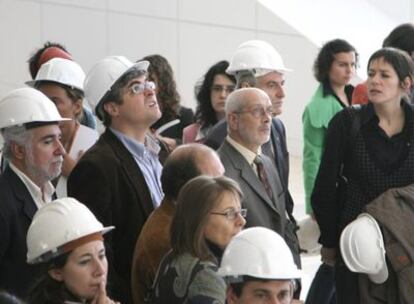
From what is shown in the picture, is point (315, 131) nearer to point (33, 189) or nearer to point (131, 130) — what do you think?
point (131, 130)

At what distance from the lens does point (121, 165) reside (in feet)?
19.6

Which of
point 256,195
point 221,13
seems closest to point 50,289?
point 256,195

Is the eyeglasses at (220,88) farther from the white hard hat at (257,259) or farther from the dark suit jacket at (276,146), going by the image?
the white hard hat at (257,259)

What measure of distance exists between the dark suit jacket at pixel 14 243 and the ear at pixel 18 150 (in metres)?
0.23

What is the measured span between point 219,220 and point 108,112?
4.14 ft

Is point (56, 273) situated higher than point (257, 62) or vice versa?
point (257, 62)

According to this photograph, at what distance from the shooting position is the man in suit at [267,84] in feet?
23.9

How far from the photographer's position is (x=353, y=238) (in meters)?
6.40

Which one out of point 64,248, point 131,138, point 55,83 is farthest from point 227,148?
point 64,248

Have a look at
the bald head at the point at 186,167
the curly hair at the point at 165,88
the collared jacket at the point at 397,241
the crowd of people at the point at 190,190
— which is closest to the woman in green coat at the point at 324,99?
the crowd of people at the point at 190,190

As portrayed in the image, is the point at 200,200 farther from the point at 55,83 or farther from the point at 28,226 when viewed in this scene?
the point at 55,83

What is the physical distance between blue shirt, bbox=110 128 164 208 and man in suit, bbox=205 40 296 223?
3.44 feet

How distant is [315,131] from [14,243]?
13.8ft

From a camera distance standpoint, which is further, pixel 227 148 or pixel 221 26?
pixel 221 26
